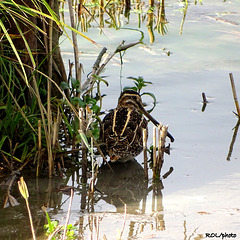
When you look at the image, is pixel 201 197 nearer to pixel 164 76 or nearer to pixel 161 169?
pixel 161 169

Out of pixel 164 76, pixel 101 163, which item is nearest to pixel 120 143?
pixel 101 163

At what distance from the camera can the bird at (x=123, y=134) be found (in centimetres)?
521

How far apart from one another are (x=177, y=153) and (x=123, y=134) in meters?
0.52

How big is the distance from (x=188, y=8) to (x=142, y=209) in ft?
19.4

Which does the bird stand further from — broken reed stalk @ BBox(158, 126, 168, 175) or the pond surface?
broken reed stalk @ BBox(158, 126, 168, 175)

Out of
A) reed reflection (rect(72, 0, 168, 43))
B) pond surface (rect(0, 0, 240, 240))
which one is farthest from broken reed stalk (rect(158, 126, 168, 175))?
reed reflection (rect(72, 0, 168, 43))

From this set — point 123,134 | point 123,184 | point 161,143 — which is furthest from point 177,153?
point 123,184

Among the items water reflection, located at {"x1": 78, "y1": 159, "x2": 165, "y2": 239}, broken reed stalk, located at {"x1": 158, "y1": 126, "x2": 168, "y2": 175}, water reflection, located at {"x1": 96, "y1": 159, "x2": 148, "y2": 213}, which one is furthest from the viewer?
broken reed stalk, located at {"x1": 158, "y1": 126, "x2": 168, "y2": 175}

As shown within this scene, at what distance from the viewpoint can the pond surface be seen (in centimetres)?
412

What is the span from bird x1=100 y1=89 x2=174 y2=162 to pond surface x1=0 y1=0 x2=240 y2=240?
5.7 inches

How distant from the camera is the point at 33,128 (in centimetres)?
484

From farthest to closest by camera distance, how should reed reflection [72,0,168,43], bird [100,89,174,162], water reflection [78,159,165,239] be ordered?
reed reflection [72,0,168,43]
bird [100,89,174,162]
water reflection [78,159,165,239]

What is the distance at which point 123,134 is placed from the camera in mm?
5344

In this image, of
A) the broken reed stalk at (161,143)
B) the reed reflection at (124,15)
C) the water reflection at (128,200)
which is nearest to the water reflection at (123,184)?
the water reflection at (128,200)
